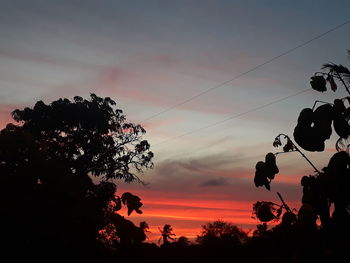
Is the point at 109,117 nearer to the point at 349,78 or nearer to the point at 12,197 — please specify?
the point at 12,197

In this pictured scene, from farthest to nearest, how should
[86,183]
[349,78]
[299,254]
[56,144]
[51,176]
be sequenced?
[56,144], [86,183], [51,176], [349,78], [299,254]

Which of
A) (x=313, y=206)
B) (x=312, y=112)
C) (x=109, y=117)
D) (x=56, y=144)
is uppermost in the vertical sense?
(x=109, y=117)

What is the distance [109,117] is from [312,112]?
97.6ft

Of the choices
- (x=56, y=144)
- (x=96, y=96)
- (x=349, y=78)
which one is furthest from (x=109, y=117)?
(x=349, y=78)

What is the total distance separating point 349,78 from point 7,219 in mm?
5625

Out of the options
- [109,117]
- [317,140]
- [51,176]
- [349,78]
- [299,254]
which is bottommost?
[299,254]

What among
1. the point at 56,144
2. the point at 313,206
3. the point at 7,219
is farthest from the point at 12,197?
the point at 56,144

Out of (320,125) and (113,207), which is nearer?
(320,125)

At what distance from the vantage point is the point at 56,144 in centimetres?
3056

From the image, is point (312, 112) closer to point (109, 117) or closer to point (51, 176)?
point (51, 176)

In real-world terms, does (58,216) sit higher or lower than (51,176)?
lower

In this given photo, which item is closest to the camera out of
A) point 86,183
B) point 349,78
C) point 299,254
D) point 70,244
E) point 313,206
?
point 299,254

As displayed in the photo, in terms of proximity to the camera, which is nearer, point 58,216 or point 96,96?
point 58,216

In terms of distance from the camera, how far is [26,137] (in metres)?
7.15
